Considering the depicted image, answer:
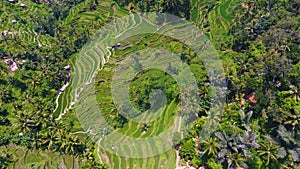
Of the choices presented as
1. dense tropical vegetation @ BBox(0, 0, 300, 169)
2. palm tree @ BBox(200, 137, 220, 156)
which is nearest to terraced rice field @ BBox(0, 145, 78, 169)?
dense tropical vegetation @ BBox(0, 0, 300, 169)

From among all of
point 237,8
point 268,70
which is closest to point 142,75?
point 268,70

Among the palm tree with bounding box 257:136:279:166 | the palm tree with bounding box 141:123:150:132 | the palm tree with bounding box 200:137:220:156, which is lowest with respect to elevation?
the palm tree with bounding box 257:136:279:166

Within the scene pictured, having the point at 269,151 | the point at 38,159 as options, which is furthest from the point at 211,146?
the point at 38,159

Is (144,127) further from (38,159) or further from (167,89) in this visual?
(38,159)

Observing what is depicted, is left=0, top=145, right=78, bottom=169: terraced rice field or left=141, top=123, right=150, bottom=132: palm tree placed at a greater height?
left=141, top=123, right=150, bottom=132: palm tree

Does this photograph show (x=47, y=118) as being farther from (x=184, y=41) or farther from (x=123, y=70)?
(x=184, y=41)

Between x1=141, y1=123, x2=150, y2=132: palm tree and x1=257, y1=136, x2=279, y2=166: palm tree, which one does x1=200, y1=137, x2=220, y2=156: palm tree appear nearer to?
x1=257, y1=136, x2=279, y2=166: palm tree

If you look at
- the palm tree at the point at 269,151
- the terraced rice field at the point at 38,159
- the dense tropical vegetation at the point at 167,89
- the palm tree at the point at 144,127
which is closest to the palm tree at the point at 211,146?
the dense tropical vegetation at the point at 167,89

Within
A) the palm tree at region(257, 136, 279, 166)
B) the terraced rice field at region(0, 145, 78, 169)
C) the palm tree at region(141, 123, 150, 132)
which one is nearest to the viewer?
the palm tree at region(257, 136, 279, 166)

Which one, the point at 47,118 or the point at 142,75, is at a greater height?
the point at 142,75
